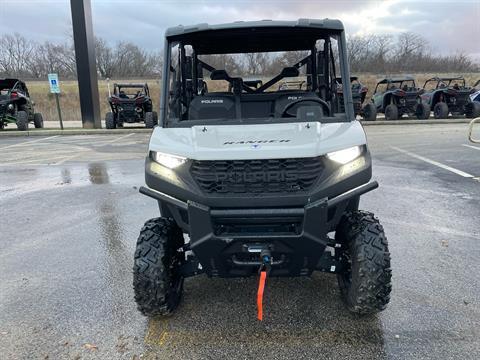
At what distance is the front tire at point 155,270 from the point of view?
8.86ft

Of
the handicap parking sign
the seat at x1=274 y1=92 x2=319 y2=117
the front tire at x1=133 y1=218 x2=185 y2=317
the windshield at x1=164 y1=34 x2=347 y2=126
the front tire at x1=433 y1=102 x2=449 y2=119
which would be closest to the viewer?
the front tire at x1=133 y1=218 x2=185 y2=317

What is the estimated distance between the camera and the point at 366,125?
16781 millimetres

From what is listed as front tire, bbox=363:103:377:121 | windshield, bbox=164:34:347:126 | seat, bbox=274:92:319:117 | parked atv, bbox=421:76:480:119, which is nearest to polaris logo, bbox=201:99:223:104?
windshield, bbox=164:34:347:126

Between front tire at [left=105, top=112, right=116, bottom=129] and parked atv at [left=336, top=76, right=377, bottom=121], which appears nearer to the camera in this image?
parked atv at [left=336, top=76, right=377, bottom=121]

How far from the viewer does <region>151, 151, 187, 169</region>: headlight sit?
2592mm

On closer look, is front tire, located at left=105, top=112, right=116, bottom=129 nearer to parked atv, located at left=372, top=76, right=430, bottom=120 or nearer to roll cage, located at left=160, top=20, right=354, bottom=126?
parked atv, located at left=372, top=76, right=430, bottom=120

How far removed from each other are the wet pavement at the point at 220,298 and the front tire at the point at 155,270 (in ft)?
0.57

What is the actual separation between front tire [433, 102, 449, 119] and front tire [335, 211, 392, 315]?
16.4 metres

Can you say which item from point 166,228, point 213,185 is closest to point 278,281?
point 166,228

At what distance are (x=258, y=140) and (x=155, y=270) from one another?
3.59 feet

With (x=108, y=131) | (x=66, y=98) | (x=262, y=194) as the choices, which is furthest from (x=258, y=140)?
(x=66, y=98)

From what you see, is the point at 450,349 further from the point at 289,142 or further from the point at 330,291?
the point at 289,142

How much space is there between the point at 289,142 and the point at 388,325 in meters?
1.44

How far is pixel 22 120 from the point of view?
15906 millimetres
